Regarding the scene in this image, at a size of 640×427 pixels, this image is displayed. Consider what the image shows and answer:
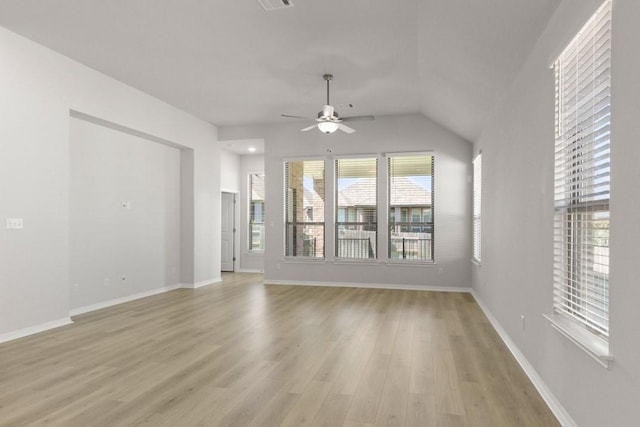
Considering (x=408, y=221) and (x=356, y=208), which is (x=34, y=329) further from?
(x=408, y=221)

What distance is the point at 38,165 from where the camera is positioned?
4.61m

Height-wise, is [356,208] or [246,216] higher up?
[356,208]

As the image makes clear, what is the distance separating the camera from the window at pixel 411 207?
7609mm

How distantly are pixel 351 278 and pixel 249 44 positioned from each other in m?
4.75

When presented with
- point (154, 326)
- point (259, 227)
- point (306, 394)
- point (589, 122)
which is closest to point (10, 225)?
point (154, 326)

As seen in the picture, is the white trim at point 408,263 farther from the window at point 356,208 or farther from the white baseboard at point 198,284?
the white baseboard at point 198,284

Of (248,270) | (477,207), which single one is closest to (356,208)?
(477,207)

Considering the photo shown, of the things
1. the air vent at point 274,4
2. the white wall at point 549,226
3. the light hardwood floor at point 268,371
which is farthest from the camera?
the air vent at point 274,4

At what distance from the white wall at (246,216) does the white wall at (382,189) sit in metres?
1.74

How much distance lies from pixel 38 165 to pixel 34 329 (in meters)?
1.82

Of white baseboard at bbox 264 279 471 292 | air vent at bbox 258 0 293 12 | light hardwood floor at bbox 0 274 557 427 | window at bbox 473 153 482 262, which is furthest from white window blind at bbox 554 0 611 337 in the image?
white baseboard at bbox 264 279 471 292

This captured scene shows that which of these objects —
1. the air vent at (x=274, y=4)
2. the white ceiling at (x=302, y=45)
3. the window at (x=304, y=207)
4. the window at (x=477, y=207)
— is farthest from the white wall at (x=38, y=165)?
the window at (x=477, y=207)

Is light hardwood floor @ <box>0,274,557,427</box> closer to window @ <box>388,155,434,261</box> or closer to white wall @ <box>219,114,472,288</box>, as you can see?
white wall @ <box>219,114,472,288</box>

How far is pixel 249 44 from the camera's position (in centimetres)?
454
